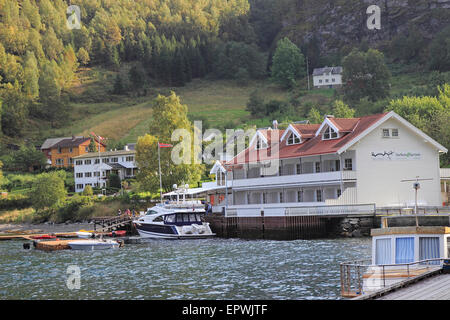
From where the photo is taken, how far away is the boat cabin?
22.2 metres

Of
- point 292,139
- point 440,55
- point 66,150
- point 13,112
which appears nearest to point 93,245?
point 292,139

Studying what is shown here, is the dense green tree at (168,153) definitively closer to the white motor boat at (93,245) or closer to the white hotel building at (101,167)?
the white motor boat at (93,245)

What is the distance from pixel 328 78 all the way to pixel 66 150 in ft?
263

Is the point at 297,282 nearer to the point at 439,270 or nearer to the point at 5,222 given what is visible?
the point at 439,270

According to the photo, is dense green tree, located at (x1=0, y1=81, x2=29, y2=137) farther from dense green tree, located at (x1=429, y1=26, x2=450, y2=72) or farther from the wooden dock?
the wooden dock

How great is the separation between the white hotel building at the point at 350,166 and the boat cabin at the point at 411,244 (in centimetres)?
3029

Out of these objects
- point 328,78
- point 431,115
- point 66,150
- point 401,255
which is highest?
point 328,78

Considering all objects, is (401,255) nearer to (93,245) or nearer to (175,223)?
(93,245)

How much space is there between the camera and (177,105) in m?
85.4

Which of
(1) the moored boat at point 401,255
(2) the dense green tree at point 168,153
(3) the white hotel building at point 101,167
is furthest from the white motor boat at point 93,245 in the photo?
(3) the white hotel building at point 101,167

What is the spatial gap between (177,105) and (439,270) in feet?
218

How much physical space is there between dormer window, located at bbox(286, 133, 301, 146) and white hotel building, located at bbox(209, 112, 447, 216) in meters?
0.06

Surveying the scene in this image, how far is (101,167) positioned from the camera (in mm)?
121438

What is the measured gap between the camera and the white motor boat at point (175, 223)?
61438mm
